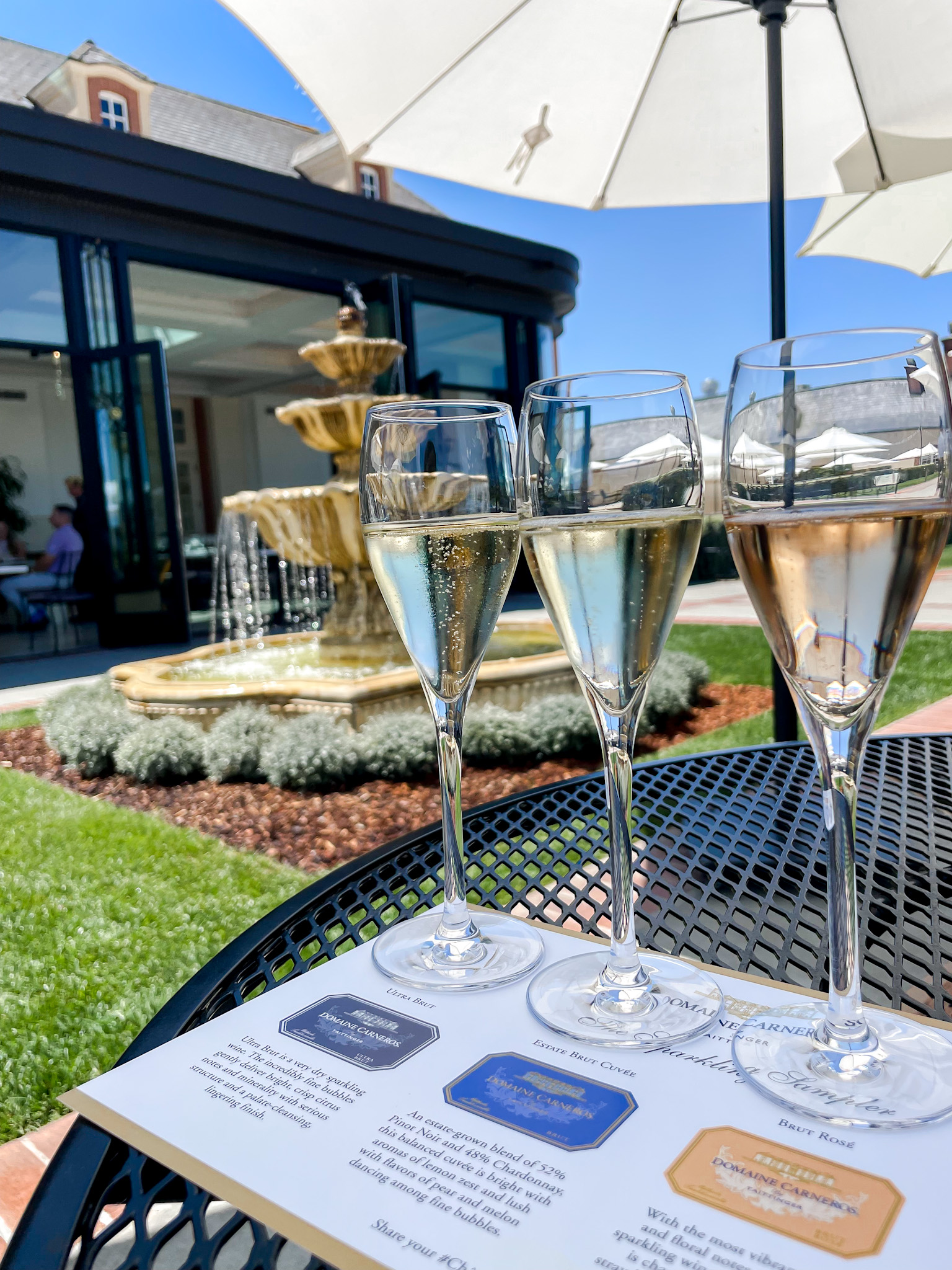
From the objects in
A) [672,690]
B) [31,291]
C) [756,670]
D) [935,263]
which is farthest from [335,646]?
[31,291]

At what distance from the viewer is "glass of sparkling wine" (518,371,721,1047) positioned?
0.68m

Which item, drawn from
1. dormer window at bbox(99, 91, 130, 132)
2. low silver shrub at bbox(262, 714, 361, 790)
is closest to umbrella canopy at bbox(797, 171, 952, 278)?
low silver shrub at bbox(262, 714, 361, 790)

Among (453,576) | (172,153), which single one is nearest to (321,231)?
(172,153)

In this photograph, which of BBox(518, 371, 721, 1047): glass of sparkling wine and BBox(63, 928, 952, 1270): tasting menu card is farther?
BBox(518, 371, 721, 1047): glass of sparkling wine

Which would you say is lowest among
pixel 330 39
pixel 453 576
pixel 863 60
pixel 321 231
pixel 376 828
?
pixel 376 828

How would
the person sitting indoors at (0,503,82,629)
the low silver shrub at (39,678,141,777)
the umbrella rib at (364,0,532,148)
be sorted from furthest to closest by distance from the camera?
the person sitting indoors at (0,503,82,629), the low silver shrub at (39,678,141,777), the umbrella rib at (364,0,532,148)

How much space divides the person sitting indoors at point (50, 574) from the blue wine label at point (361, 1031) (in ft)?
40.9

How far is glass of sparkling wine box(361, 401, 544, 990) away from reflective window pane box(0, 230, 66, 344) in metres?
11.7

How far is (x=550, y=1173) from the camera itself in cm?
46

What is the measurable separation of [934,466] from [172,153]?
1249cm

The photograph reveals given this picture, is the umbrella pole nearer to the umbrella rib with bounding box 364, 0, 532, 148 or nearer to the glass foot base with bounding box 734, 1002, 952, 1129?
the umbrella rib with bounding box 364, 0, 532, 148

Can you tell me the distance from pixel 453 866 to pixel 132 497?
11151 mm

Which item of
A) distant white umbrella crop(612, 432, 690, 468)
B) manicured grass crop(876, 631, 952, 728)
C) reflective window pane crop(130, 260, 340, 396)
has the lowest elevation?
manicured grass crop(876, 631, 952, 728)

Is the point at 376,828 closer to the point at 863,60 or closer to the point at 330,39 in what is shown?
the point at 330,39
